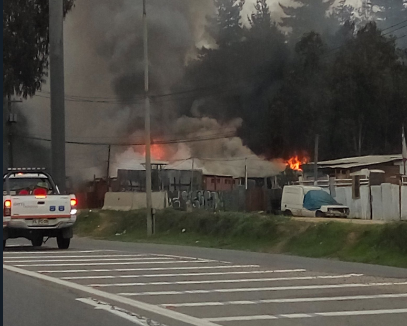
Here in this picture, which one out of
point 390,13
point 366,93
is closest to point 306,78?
A: point 366,93

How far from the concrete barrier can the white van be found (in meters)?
7.95

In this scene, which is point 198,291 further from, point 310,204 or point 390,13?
point 390,13

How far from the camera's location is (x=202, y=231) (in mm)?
29688

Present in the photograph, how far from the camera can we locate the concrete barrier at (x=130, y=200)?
43675 mm

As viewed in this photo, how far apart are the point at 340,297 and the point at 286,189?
2743cm

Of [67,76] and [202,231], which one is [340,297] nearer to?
[202,231]

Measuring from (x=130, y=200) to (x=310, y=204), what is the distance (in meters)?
11.6

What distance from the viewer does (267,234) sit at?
25.6 meters

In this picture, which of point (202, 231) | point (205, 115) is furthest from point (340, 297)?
point (205, 115)

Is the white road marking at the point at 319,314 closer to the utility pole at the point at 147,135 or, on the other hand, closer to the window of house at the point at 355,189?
the utility pole at the point at 147,135

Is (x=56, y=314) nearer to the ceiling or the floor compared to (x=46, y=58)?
nearer to the floor

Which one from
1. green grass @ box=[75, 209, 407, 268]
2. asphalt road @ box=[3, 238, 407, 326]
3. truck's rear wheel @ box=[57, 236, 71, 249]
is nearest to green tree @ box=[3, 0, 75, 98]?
green grass @ box=[75, 209, 407, 268]

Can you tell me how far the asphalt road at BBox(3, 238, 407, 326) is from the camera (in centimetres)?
995

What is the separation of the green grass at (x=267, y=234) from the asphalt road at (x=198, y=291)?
2.19 metres
